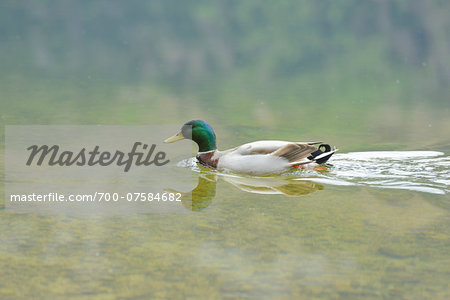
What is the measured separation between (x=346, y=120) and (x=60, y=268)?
7.16 metres

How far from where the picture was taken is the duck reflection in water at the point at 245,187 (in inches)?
231

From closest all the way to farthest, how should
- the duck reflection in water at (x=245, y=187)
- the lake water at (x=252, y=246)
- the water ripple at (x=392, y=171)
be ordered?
the lake water at (x=252, y=246)
the duck reflection in water at (x=245, y=187)
the water ripple at (x=392, y=171)

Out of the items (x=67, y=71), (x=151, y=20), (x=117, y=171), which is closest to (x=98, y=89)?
(x=67, y=71)

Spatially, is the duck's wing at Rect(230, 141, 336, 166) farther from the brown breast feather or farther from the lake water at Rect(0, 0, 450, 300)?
the brown breast feather

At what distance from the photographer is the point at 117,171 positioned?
6.87 metres

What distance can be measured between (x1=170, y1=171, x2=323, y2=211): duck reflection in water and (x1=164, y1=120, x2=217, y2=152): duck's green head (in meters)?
0.46

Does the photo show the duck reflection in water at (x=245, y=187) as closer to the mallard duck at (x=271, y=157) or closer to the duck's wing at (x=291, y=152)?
the mallard duck at (x=271, y=157)

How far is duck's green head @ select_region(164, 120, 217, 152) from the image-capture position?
24.0 ft

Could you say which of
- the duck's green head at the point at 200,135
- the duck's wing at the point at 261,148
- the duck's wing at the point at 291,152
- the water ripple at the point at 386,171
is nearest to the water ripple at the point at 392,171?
the water ripple at the point at 386,171

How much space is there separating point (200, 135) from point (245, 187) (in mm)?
1234

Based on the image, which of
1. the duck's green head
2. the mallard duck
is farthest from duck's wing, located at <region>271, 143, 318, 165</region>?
the duck's green head

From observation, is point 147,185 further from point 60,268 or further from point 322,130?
point 322,130

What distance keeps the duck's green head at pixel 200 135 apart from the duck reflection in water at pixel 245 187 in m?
0.46

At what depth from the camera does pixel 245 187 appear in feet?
20.8
